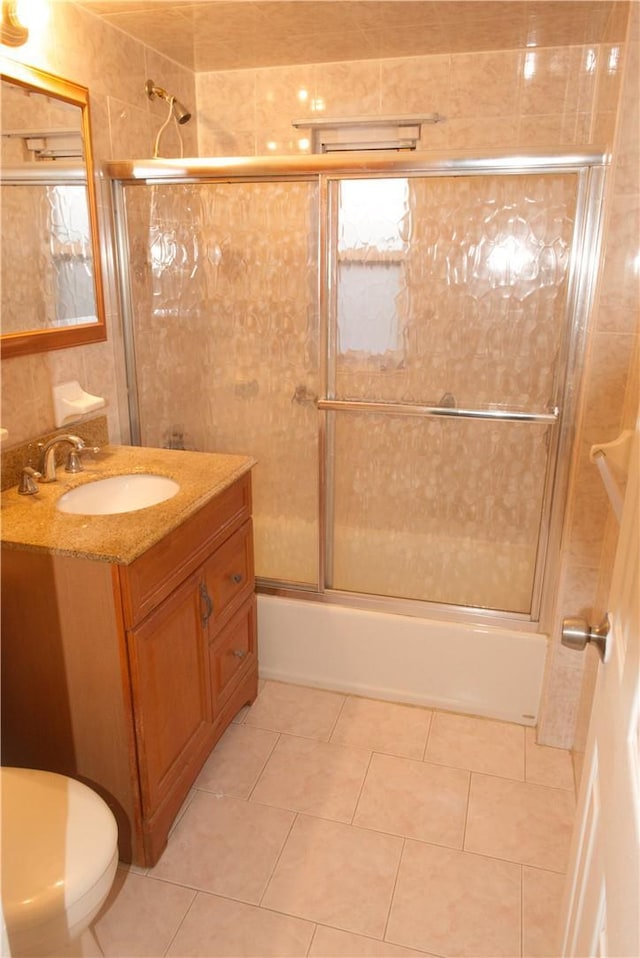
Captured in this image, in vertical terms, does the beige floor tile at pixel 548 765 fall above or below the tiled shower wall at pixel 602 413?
below

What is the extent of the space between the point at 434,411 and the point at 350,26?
4.08ft

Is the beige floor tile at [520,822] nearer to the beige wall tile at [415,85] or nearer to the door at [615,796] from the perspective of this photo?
the door at [615,796]

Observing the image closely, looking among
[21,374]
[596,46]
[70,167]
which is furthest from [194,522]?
[596,46]

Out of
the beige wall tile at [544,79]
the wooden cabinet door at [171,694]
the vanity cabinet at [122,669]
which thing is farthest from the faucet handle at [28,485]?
the beige wall tile at [544,79]

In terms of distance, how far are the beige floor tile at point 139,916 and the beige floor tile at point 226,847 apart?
39 millimetres

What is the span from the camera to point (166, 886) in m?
1.60


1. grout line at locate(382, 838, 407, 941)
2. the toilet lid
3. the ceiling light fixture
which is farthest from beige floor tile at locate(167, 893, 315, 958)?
the ceiling light fixture

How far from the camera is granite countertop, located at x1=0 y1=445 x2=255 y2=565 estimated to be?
4.59 feet

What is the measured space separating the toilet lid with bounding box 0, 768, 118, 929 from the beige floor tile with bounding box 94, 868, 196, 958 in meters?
0.44

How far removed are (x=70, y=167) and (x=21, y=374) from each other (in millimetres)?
614

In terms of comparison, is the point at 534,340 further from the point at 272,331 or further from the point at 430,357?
the point at 272,331

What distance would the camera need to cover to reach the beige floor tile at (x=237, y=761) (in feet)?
6.24

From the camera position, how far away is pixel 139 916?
152cm

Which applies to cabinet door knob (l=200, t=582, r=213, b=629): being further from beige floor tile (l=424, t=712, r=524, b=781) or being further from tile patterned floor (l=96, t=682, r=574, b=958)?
beige floor tile (l=424, t=712, r=524, b=781)
